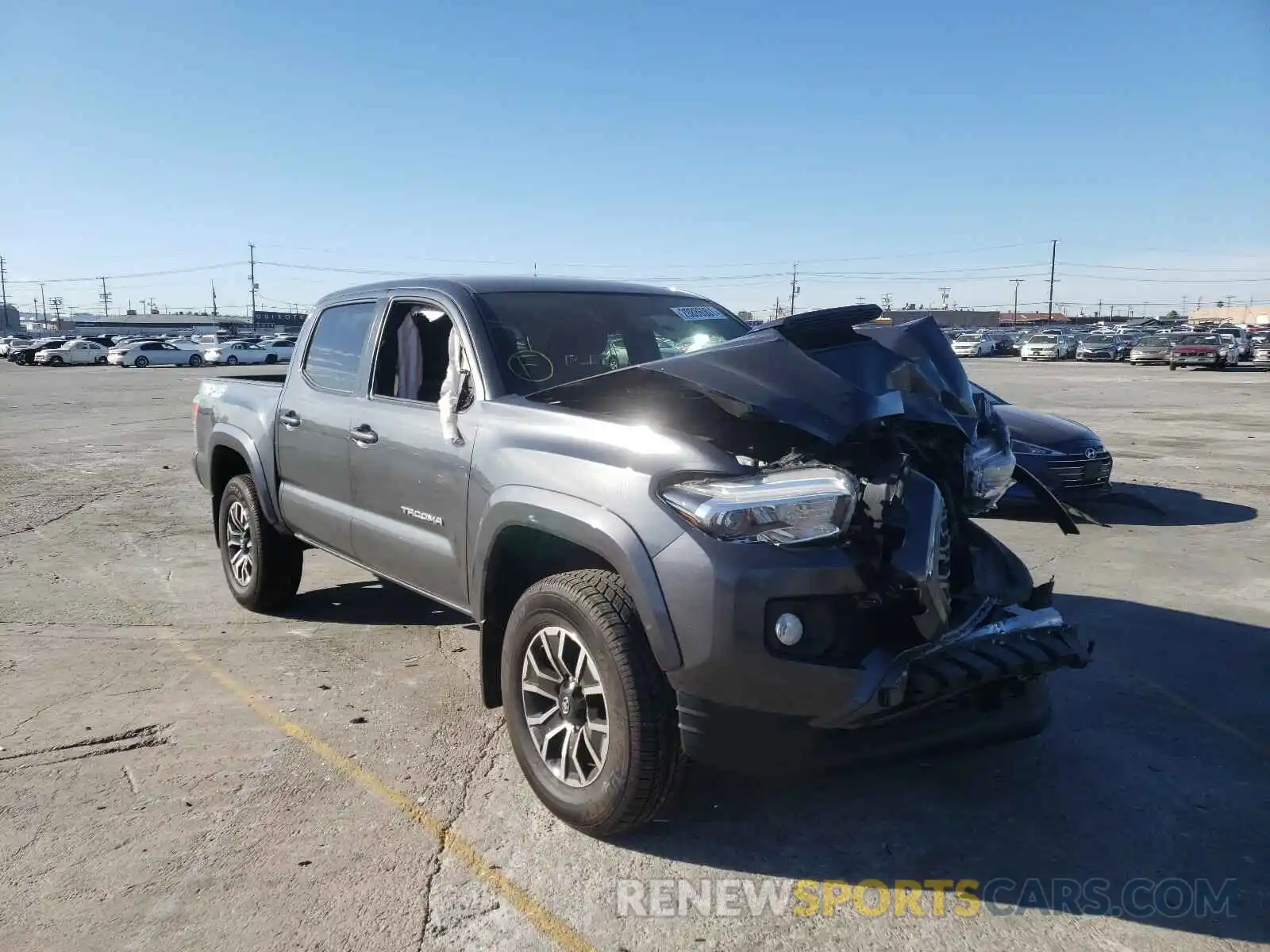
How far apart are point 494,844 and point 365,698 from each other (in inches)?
60.0

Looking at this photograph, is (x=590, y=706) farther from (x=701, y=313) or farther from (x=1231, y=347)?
(x=1231, y=347)

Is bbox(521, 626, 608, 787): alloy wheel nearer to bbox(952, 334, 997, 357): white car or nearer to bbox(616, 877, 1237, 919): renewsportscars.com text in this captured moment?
bbox(616, 877, 1237, 919): renewsportscars.com text

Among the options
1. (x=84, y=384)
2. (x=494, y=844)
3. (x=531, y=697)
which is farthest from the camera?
(x=84, y=384)

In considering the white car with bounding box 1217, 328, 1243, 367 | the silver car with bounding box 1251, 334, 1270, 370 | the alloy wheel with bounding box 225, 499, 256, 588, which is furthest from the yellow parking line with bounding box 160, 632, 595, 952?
the silver car with bounding box 1251, 334, 1270, 370

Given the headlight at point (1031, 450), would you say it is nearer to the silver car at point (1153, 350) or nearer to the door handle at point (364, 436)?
the door handle at point (364, 436)

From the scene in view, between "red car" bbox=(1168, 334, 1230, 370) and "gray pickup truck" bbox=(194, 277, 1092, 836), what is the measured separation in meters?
38.8

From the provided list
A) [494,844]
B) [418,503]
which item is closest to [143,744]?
[418,503]

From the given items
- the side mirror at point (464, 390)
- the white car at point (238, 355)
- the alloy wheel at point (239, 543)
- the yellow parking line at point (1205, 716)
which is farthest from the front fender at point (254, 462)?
the white car at point (238, 355)

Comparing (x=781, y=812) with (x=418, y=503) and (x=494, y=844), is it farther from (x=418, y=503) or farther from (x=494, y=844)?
(x=418, y=503)

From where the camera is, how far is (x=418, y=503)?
3.96 meters

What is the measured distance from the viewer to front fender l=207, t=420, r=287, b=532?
5344 mm

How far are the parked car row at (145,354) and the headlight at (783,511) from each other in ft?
176

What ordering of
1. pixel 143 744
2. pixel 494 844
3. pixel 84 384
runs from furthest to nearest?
pixel 84 384, pixel 143 744, pixel 494 844

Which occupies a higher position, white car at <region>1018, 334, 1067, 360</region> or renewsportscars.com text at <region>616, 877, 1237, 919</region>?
white car at <region>1018, 334, 1067, 360</region>
